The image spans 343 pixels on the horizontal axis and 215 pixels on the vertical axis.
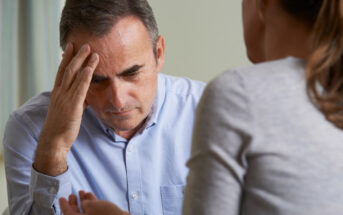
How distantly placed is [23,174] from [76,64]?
429 millimetres

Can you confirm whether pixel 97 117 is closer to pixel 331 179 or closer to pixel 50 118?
pixel 50 118

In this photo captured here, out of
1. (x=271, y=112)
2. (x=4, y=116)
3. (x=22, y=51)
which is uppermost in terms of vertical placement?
(x=271, y=112)

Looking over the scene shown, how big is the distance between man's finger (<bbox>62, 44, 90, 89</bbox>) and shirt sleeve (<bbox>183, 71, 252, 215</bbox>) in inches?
31.7

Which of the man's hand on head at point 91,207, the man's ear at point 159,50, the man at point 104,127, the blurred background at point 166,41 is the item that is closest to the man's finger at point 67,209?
the man's hand on head at point 91,207

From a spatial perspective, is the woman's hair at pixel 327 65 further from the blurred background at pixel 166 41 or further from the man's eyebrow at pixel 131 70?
the blurred background at pixel 166 41

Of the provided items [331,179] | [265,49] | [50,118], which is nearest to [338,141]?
[331,179]

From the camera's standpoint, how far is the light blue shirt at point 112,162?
1.48 metres

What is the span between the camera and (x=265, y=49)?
72 cm

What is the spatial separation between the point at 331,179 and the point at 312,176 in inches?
1.0

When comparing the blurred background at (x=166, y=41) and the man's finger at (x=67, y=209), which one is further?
the blurred background at (x=166, y=41)

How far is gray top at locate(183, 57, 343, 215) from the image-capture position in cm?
59

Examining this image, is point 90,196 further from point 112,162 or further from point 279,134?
point 279,134

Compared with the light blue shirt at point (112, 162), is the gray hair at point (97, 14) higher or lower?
higher

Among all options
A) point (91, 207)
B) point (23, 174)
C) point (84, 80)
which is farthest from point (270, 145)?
point (23, 174)
